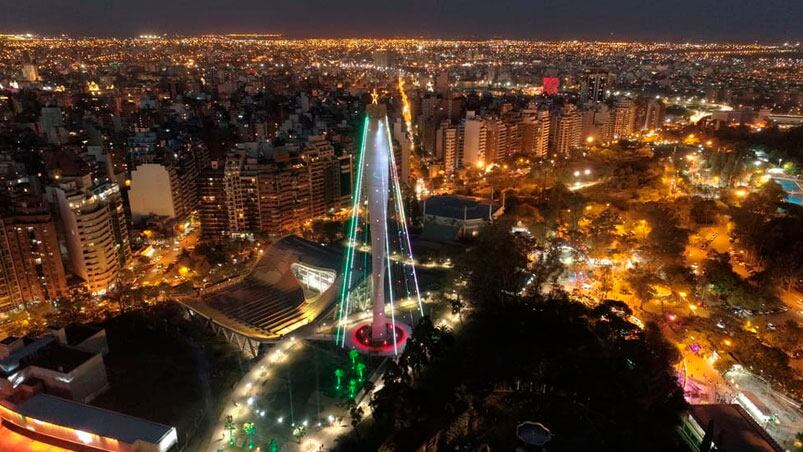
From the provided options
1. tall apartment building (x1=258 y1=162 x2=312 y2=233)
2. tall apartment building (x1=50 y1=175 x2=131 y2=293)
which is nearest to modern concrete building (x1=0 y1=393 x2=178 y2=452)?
tall apartment building (x1=50 y1=175 x2=131 y2=293)

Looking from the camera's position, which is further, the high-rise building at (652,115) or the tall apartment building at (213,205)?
the high-rise building at (652,115)

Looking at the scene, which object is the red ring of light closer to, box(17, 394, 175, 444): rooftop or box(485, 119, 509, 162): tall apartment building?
box(17, 394, 175, 444): rooftop

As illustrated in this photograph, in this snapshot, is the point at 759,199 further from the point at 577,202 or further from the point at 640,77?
the point at 640,77

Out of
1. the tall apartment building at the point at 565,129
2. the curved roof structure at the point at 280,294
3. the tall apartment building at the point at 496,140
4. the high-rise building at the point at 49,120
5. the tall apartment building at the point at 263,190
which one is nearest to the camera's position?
the curved roof structure at the point at 280,294

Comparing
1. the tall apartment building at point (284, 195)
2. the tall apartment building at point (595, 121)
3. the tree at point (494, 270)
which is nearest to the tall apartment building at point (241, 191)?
the tall apartment building at point (284, 195)

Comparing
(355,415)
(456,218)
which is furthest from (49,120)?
(355,415)

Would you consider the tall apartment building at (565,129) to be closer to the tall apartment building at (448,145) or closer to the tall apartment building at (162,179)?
the tall apartment building at (448,145)

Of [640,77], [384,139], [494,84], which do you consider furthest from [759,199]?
[640,77]
